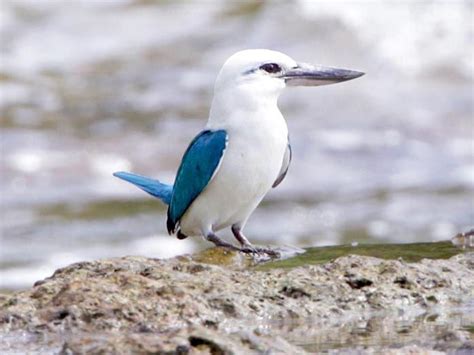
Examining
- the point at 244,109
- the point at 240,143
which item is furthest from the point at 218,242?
the point at 244,109

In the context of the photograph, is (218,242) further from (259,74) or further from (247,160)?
(259,74)

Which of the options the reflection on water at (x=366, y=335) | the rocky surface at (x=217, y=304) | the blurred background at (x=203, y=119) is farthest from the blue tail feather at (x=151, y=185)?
the blurred background at (x=203, y=119)

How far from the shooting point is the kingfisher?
6.24m

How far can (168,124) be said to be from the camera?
805 inches

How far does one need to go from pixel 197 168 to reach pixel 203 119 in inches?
560

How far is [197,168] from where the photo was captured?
6.38 metres

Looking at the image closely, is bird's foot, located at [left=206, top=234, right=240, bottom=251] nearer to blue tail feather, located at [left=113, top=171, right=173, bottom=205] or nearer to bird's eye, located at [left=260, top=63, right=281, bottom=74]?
blue tail feather, located at [left=113, top=171, right=173, bottom=205]

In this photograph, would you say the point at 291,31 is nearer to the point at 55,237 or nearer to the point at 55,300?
the point at 55,237

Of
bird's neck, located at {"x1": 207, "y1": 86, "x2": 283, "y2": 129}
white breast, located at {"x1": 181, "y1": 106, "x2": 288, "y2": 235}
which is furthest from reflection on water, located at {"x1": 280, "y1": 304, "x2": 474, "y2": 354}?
bird's neck, located at {"x1": 207, "y1": 86, "x2": 283, "y2": 129}

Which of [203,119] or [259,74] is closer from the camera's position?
[259,74]

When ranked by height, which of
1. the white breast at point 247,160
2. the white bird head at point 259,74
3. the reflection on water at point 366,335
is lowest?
the reflection on water at point 366,335

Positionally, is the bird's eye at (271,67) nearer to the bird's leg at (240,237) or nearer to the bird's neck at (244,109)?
the bird's neck at (244,109)

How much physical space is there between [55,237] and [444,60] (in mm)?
9706

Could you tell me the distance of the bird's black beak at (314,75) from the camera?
21.1ft
